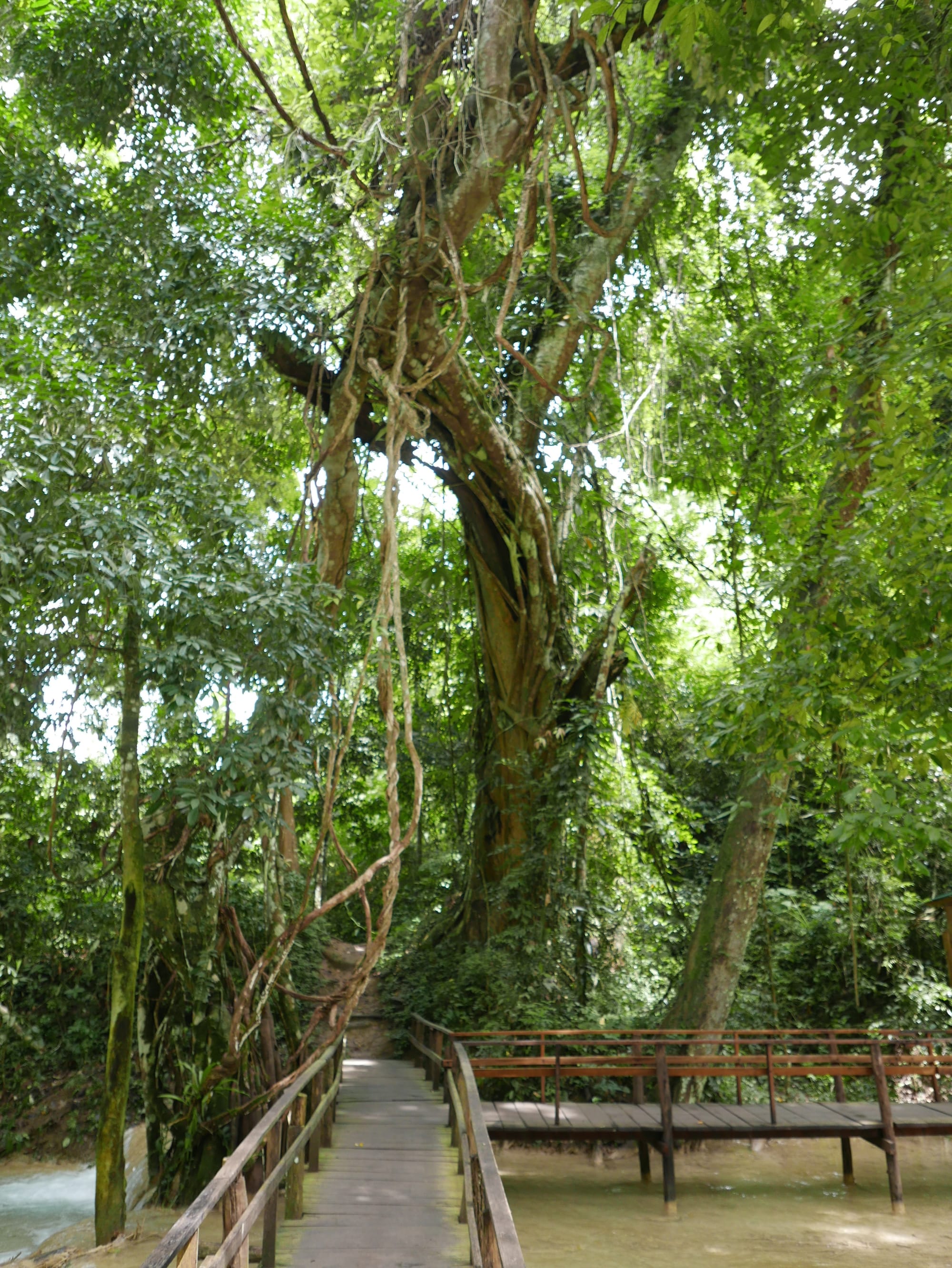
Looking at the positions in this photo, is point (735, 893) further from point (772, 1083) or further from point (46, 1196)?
point (46, 1196)

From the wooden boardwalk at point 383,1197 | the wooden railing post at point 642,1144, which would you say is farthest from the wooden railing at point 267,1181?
the wooden railing post at point 642,1144

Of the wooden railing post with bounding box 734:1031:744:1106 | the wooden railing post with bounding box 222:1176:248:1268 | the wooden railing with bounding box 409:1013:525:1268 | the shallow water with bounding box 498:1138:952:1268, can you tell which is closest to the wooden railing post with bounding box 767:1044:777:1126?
the wooden railing post with bounding box 734:1031:744:1106

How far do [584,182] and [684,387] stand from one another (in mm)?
5913

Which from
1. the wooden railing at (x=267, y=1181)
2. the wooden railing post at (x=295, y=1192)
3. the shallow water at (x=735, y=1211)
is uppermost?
the wooden railing at (x=267, y=1181)

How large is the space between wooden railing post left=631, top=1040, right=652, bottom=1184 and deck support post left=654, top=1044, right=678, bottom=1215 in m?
0.39

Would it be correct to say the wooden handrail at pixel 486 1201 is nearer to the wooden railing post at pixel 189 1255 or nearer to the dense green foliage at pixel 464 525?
the wooden railing post at pixel 189 1255

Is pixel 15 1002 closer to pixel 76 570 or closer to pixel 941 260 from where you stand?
pixel 76 570

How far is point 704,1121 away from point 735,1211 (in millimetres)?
651

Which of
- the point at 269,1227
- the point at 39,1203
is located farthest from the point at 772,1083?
the point at 39,1203

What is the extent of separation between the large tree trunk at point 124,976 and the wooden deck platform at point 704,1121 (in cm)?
246

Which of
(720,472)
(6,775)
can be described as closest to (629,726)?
(720,472)

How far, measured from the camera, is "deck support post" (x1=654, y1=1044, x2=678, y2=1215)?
259 inches

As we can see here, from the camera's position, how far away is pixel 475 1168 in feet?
12.5

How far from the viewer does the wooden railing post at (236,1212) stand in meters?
2.74
